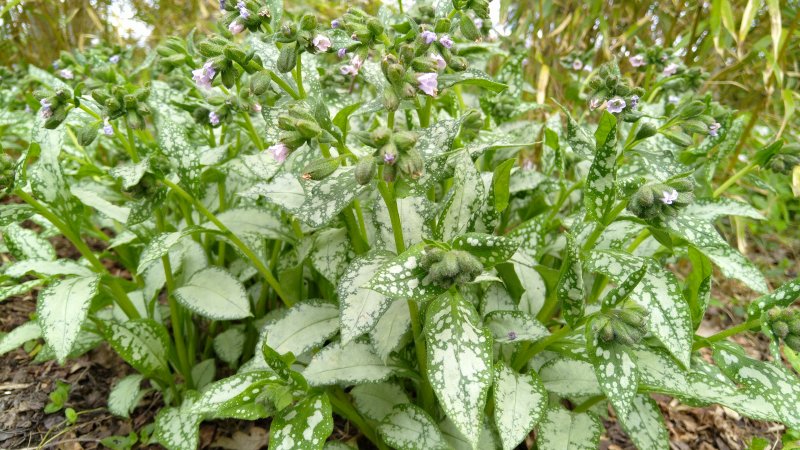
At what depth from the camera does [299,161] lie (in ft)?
5.38

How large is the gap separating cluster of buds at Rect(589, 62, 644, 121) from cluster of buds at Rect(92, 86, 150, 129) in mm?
1207

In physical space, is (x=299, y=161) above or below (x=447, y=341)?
above

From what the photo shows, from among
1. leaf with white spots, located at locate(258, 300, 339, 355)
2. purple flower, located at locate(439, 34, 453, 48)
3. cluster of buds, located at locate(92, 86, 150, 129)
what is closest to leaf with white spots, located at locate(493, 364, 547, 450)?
leaf with white spots, located at locate(258, 300, 339, 355)

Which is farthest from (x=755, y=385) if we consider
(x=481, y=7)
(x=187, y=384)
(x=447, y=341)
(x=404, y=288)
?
(x=187, y=384)

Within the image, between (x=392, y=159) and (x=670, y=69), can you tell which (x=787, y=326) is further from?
(x=670, y=69)

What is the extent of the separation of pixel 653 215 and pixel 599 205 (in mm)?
129

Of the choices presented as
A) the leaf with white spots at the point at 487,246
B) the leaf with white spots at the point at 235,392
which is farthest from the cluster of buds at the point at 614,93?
the leaf with white spots at the point at 235,392

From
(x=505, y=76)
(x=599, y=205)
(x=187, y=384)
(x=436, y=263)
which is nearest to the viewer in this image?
(x=436, y=263)

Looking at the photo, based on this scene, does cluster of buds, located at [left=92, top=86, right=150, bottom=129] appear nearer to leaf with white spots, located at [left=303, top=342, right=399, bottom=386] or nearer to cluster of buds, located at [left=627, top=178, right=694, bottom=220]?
leaf with white spots, located at [left=303, top=342, right=399, bottom=386]

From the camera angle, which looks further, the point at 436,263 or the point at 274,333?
the point at 274,333

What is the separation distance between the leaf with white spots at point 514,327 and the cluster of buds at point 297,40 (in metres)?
0.83

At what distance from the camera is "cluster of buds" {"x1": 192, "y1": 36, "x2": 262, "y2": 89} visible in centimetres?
145

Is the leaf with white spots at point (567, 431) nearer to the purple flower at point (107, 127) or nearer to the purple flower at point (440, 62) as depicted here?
the purple flower at point (440, 62)

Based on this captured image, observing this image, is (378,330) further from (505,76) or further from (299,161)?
(505,76)
